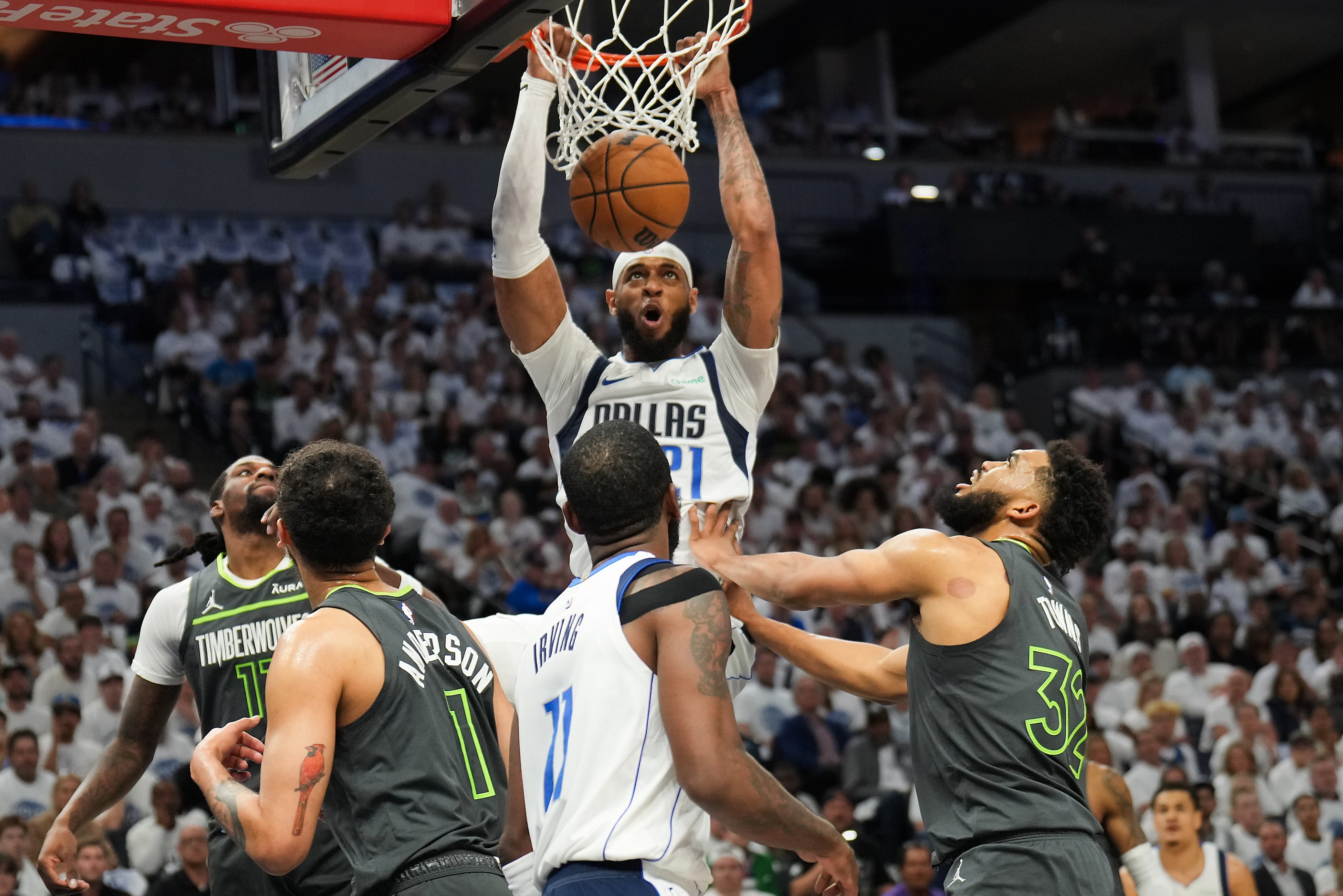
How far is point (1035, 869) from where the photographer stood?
4531mm

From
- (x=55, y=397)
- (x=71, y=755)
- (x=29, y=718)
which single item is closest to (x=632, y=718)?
(x=71, y=755)

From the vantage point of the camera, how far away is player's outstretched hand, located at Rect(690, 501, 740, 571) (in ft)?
16.4

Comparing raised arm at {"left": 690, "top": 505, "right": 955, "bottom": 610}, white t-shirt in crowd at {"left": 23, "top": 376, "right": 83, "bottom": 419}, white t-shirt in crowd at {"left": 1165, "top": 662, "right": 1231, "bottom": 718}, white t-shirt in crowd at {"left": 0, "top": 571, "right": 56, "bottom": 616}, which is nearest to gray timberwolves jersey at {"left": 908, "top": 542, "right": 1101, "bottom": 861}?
raised arm at {"left": 690, "top": 505, "right": 955, "bottom": 610}

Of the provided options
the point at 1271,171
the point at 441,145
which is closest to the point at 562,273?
the point at 441,145

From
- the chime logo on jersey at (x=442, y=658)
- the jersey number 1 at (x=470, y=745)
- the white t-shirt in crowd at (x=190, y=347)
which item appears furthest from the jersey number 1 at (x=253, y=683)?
the white t-shirt in crowd at (x=190, y=347)

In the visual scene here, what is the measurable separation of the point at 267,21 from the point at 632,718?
228cm

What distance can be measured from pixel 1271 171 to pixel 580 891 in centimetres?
2476

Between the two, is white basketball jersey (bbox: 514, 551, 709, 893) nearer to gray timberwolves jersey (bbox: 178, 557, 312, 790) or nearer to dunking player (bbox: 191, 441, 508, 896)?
dunking player (bbox: 191, 441, 508, 896)

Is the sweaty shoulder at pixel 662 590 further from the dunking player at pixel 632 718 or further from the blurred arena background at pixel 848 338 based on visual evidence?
the blurred arena background at pixel 848 338

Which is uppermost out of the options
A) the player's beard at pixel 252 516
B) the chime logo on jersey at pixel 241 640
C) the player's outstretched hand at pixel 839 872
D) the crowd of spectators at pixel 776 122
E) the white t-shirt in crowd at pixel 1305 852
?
the crowd of spectators at pixel 776 122

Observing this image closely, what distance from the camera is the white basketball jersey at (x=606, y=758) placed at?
3775 millimetres

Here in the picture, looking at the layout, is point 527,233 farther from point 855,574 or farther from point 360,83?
point 855,574

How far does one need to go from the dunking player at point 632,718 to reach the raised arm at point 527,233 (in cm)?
174

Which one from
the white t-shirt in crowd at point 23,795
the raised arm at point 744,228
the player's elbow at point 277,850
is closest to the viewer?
the player's elbow at point 277,850
